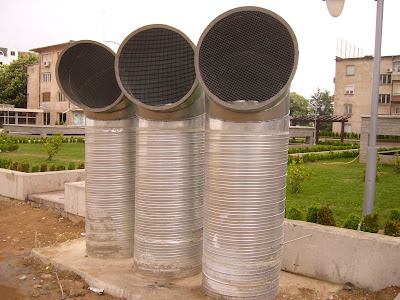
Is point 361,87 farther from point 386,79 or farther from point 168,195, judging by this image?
point 168,195

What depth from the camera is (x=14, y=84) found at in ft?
197

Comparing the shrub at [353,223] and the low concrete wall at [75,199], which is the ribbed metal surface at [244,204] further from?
the low concrete wall at [75,199]

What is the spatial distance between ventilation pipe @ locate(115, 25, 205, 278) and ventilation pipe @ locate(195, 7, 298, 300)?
521 mm

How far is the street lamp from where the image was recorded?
6227 mm

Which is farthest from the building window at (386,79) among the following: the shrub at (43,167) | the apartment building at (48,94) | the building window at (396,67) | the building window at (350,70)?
the shrub at (43,167)

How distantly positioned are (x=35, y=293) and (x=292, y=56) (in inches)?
157

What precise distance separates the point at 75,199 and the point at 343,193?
20.8 feet

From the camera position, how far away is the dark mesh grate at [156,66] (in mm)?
4887

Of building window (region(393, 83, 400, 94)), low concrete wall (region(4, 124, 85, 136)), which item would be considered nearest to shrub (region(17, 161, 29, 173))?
low concrete wall (region(4, 124, 85, 136))

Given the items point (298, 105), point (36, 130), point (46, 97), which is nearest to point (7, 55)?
point (46, 97)

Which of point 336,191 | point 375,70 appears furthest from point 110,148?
point 336,191

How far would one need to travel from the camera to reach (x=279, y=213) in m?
4.26

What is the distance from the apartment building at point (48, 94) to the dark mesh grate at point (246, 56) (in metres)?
50.0

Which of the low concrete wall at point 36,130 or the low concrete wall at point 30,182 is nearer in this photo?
the low concrete wall at point 30,182
